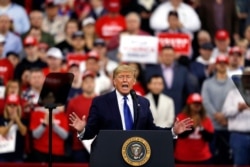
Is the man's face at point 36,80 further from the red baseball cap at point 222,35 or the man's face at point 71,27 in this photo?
the red baseball cap at point 222,35

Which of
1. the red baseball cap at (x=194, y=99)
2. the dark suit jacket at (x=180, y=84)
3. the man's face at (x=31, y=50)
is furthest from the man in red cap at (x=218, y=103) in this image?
the man's face at (x=31, y=50)

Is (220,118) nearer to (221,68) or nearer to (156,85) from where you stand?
(221,68)

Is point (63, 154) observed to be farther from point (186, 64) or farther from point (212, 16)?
point (212, 16)

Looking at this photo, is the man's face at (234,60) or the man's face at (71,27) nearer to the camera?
the man's face at (234,60)

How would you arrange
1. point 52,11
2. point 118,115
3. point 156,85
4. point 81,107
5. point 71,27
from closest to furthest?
point 118,115, point 81,107, point 156,85, point 71,27, point 52,11

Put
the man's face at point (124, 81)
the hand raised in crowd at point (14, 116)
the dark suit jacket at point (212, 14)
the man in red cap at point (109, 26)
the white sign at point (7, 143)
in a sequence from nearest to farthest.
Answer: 1. the man's face at point (124, 81)
2. the white sign at point (7, 143)
3. the hand raised in crowd at point (14, 116)
4. the man in red cap at point (109, 26)
5. the dark suit jacket at point (212, 14)

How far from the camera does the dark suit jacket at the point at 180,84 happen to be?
15.6m

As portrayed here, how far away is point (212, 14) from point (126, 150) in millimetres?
8707

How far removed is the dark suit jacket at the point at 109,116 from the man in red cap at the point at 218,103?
16.3 feet

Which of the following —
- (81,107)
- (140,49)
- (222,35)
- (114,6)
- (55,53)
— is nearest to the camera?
(81,107)

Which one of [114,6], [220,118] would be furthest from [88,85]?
[114,6]

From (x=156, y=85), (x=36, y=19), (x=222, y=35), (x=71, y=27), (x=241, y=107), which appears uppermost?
(x=36, y=19)

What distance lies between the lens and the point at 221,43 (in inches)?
669

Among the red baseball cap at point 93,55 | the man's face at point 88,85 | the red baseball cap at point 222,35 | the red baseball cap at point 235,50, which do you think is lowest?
the man's face at point 88,85
